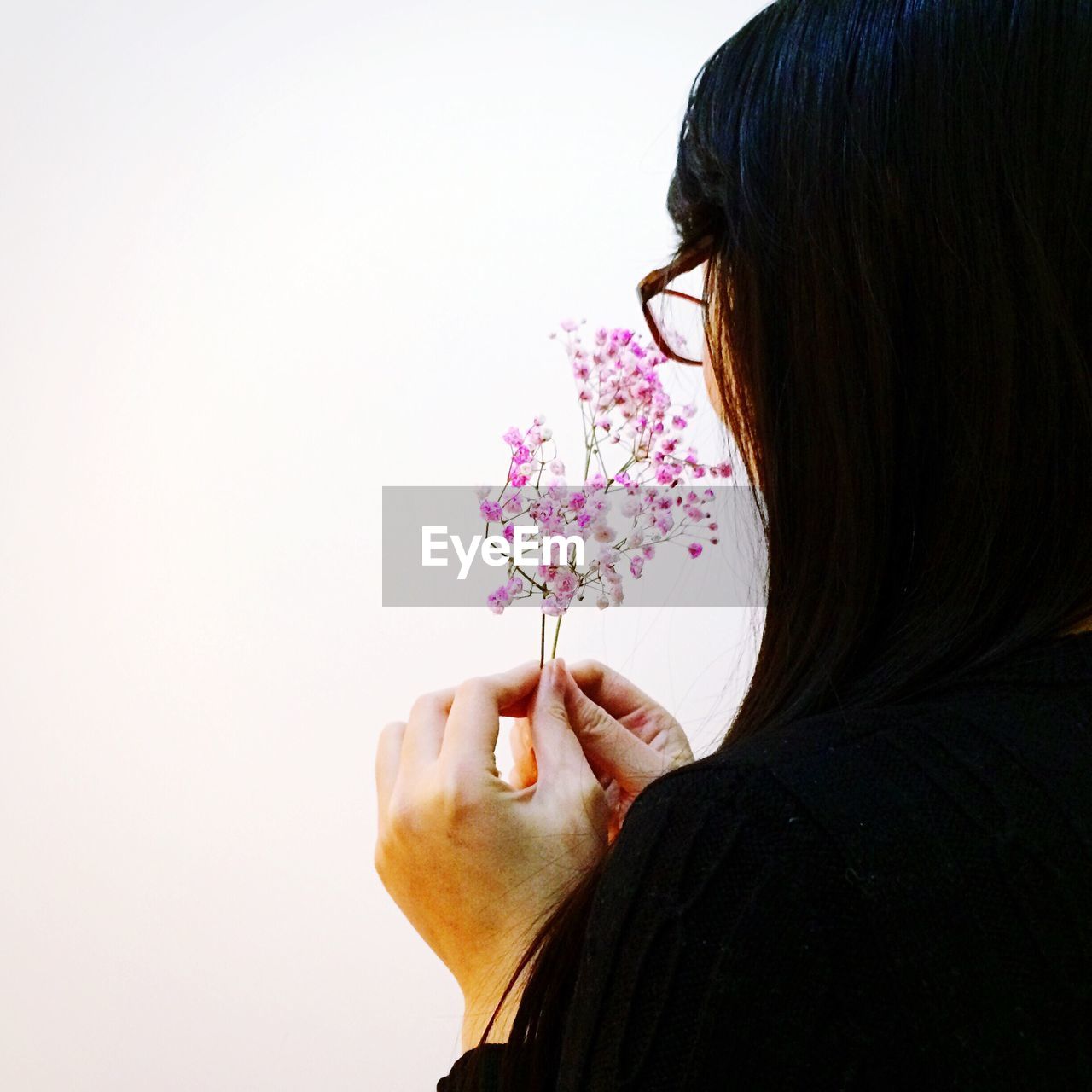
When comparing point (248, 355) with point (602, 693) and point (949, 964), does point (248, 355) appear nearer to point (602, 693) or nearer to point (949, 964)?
point (602, 693)

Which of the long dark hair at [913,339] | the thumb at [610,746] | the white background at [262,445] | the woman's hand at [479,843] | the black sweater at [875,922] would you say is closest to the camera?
the black sweater at [875,922]

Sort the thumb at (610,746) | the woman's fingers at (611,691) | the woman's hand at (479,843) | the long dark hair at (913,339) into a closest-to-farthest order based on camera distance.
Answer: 1. the long dark hair at (913,339)
2. the woman's hand at (479,843)
3. the thumb at (610,746)
4. the woman's fingers at (611,691)

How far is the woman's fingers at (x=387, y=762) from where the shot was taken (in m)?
0.77

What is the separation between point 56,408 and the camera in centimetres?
150

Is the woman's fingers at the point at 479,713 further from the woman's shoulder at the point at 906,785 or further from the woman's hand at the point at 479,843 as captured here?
the woman's shoulder at the point at 906,785

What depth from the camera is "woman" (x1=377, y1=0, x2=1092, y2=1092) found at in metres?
0.40

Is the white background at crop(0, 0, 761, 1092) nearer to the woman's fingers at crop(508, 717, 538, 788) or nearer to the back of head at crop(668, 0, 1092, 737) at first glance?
the woman's fingers at crop(508, 717, 538, 788)

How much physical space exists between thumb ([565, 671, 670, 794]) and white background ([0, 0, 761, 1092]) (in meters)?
0.64

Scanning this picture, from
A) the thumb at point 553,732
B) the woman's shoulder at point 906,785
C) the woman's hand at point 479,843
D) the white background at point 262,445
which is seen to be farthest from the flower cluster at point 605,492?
the white background at point 262,445

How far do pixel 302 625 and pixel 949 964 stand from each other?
118 cm

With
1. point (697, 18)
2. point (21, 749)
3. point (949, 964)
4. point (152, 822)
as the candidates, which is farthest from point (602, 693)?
point (697, 18)

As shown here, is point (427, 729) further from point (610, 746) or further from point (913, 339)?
point (913, 339)

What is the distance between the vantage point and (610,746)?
0.82 m

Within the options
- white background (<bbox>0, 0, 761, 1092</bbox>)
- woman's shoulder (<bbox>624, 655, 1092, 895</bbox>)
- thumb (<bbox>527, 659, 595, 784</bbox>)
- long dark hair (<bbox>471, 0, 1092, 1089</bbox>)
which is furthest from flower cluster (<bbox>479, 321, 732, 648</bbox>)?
white background (<bbox>0, 0, 761, 1092</bbox>)
